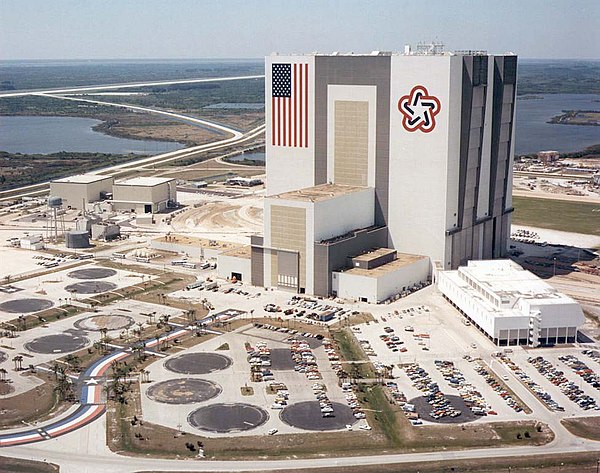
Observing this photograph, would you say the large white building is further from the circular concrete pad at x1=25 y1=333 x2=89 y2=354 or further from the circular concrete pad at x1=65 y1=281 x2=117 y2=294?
the circular concrete pad at x1=25 y1=333 x2=89 y2=354

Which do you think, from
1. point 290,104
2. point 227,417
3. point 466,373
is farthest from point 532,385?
point 290,104

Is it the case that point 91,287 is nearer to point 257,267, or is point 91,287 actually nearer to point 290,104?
point 257,267

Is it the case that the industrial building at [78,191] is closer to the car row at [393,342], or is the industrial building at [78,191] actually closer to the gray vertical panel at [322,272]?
the gray vertical panel at [322,272]

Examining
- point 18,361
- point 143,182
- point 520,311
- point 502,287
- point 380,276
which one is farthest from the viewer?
point 143,182

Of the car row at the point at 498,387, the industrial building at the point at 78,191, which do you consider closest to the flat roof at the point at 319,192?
the car row at the point at 498,387

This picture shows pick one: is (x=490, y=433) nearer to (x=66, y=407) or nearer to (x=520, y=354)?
(x=520, y=354)

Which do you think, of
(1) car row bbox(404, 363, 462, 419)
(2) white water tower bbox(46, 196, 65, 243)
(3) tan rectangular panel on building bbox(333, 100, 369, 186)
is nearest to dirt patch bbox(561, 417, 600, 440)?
(1) car row bbox(404, 363, 462, 419)

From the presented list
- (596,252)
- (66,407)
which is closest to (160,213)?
(596,252)
